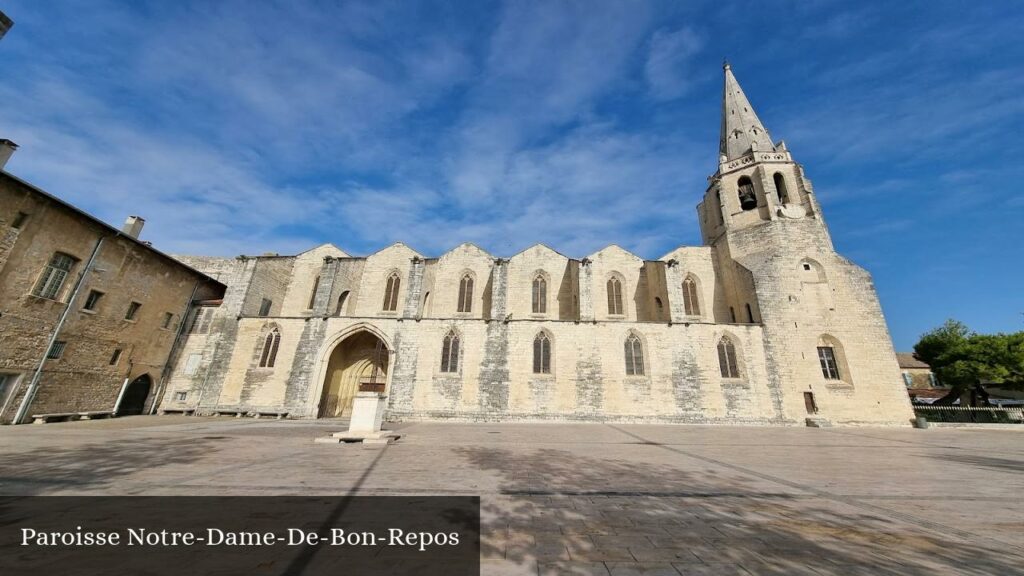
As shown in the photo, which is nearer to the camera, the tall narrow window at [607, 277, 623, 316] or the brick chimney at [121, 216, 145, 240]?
the brick chimney at [121, 216, 145, 240]

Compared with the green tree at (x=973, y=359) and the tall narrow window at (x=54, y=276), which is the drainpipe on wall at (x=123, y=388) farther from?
the green tree at (x=973, y=359)

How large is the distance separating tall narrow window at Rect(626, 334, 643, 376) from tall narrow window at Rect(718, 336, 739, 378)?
13.9 ft

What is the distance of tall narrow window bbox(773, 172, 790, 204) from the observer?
22.4m

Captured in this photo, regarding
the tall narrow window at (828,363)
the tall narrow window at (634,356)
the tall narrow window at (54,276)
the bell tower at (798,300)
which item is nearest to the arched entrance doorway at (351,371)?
the tall narrow window at (54,276)

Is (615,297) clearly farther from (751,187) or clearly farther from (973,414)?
(973,414)

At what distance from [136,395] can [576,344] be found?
2339 cm

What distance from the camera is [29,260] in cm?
1245

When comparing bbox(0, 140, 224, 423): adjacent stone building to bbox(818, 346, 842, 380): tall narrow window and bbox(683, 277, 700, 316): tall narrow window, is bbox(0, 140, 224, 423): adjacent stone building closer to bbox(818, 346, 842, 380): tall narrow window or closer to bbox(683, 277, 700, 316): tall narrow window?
bbox(683, 277, 700, 316): tall narrow window

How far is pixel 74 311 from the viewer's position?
1387cm

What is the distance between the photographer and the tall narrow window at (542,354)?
18266 mm

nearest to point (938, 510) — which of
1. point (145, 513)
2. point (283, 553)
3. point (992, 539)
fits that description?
point (992, 539)

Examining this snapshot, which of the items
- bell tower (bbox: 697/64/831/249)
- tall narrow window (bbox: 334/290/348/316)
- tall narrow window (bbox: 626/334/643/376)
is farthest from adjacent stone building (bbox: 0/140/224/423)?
bell tower (bbox: 697/64/831/249)

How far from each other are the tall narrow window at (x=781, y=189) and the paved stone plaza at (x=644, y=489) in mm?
16989

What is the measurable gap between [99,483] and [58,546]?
8.91 ft
